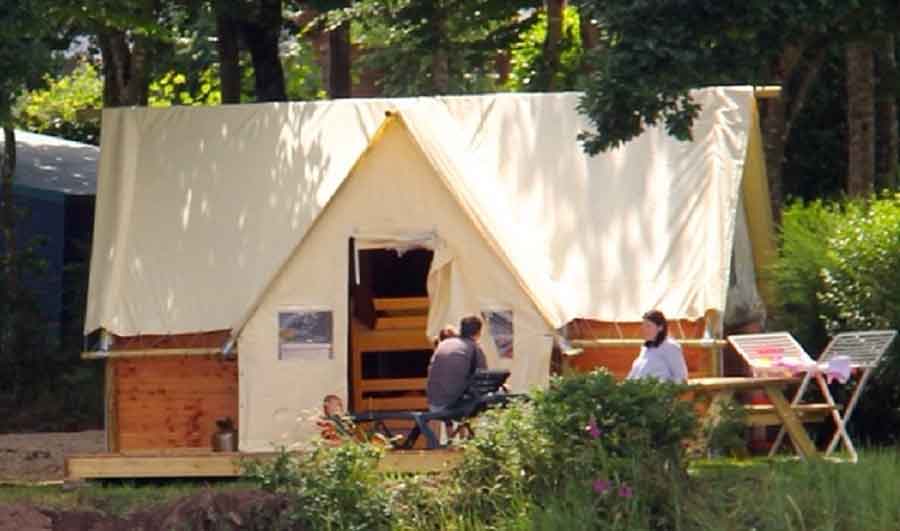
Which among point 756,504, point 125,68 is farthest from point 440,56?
point 756,504

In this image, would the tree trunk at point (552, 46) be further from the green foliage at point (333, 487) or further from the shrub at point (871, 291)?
the green foliage at point (333, 487)

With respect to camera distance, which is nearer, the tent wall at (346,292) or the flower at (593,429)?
the flower at (593,429)

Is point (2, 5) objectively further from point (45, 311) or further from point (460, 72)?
point (460, 72)

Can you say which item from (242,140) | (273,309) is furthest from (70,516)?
(242,140)

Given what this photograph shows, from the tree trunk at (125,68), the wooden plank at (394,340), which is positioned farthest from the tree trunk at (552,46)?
the wooden plank at (394,340)

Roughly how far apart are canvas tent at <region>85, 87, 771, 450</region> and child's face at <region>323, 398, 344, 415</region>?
0.89ft

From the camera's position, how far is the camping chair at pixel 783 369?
14.7 m

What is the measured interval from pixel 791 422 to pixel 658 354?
1.15 m

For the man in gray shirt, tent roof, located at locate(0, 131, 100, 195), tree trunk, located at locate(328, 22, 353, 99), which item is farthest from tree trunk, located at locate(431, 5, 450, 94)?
the man in gray shirt

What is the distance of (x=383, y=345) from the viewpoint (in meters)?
18.2

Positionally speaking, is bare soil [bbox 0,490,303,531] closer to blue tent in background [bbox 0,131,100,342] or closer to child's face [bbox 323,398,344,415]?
child's face [bbox 323,398,344,415]

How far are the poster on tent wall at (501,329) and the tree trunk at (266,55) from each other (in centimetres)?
670

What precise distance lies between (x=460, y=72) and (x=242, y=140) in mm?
13030

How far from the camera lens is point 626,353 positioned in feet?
54.7
